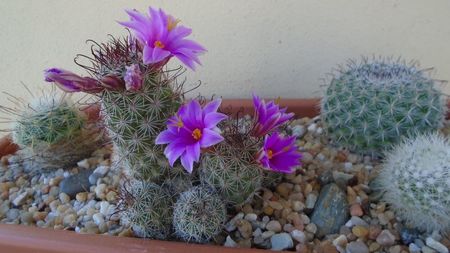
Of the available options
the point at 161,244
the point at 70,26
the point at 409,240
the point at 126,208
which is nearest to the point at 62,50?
the point at 70,26

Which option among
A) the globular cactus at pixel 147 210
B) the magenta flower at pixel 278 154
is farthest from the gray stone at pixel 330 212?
the globular cactus at pixel 147 210

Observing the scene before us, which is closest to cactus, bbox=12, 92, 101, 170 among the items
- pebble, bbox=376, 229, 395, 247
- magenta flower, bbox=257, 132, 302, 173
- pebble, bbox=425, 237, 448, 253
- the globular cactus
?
the globular cactus

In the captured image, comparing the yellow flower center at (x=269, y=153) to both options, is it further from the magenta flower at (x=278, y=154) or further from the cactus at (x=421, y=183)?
the cactus at (x=421, y=183)

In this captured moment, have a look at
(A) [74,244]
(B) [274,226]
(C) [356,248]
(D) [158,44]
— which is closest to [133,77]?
(D) [158,44]

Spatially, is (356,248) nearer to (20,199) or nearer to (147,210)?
(147,210)

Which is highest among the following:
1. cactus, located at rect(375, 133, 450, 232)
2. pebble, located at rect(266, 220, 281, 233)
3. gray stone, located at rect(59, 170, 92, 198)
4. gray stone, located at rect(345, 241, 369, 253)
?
cactus, located at rect(375, 133, 450, 232)

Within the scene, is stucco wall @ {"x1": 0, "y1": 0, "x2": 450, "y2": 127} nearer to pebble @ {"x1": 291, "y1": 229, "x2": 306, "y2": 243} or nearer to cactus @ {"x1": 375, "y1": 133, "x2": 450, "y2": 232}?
cactus @ {"x1": 375, "y1": 133, "x2": 450, "y2": 232}

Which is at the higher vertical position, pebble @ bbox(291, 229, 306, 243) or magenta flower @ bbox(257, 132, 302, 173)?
magenta flower @ bbox(257, 132, 302, 173)
